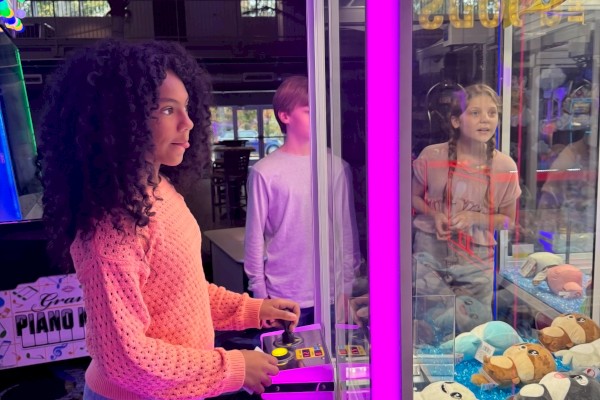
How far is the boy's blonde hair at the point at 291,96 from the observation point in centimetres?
208

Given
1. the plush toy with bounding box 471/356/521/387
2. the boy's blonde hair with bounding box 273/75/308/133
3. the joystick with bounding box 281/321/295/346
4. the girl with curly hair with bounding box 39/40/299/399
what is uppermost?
the boy's blonde hair with bounding box 273/75/308/133

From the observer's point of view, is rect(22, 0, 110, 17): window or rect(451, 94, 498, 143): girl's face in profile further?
rect(22, 0, 110, 17): window

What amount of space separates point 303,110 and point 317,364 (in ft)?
3.73

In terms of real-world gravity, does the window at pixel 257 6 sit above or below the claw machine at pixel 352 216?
above

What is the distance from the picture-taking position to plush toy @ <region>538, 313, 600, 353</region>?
1339mm

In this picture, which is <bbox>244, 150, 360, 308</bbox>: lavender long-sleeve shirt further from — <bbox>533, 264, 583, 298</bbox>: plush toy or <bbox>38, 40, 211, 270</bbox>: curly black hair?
<bbox>38, 40, 211, 270</bbox>: curly black hair

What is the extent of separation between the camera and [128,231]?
1098mm

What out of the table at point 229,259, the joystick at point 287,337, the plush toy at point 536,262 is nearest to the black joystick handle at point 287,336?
the joystick at point 287,337

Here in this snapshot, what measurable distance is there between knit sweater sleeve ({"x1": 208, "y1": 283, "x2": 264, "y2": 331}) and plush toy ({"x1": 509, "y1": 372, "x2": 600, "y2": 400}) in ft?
2.06

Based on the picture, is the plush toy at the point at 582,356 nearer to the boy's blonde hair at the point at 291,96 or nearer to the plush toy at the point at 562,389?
the plush toy at the point at 562,389

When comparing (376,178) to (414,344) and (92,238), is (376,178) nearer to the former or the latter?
(414,344)

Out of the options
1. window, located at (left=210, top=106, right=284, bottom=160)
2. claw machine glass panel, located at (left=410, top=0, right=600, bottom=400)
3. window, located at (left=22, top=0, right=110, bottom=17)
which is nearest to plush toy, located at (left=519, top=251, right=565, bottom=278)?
claw machine glass panel, located at (left=410, top=0, right=600, bottom=400)

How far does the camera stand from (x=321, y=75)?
4.25 ft

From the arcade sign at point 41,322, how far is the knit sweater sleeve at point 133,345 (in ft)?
7.69
